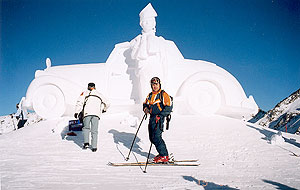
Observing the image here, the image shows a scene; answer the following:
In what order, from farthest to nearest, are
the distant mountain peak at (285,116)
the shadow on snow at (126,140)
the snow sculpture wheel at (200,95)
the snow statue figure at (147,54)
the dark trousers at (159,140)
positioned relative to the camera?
the distant mountain peak at (285,116) → the snow statue figure at (147,54) → the snow sculpture wheel at (200,95) → the shadow on snow at (126,140) → the dark trousers at (159,140)

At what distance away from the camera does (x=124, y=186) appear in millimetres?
2799

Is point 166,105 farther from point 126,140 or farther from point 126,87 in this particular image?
point 126,87

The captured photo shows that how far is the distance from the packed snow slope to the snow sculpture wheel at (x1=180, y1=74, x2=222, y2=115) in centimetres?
84

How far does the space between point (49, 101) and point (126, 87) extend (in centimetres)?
318

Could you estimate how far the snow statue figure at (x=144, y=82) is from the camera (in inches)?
357

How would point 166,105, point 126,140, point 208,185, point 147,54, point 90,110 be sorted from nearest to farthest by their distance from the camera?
point 208,185 < point 166,105 < point 90,110 < point 126,140 < point 147,54

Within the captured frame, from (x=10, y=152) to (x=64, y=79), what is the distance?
4816 mm

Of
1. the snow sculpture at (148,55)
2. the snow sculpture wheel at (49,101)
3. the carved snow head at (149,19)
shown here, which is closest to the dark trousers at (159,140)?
the snow sculpture at (148,55)

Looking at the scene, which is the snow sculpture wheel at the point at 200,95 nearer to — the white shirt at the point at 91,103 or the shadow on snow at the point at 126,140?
the shadow on snow at the point at 126,140

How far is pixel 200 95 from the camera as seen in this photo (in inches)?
358

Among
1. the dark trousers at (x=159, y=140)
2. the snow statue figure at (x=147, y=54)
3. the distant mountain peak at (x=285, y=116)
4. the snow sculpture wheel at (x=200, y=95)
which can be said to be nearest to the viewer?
the dark trousers at (x=159, y=140)

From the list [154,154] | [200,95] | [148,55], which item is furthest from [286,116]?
[154,154]

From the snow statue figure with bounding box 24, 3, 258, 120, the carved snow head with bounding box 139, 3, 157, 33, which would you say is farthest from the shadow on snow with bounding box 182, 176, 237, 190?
the carved snow head with bounding box 139, 3, 157, 33

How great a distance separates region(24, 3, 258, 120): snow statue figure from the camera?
29.8ft
